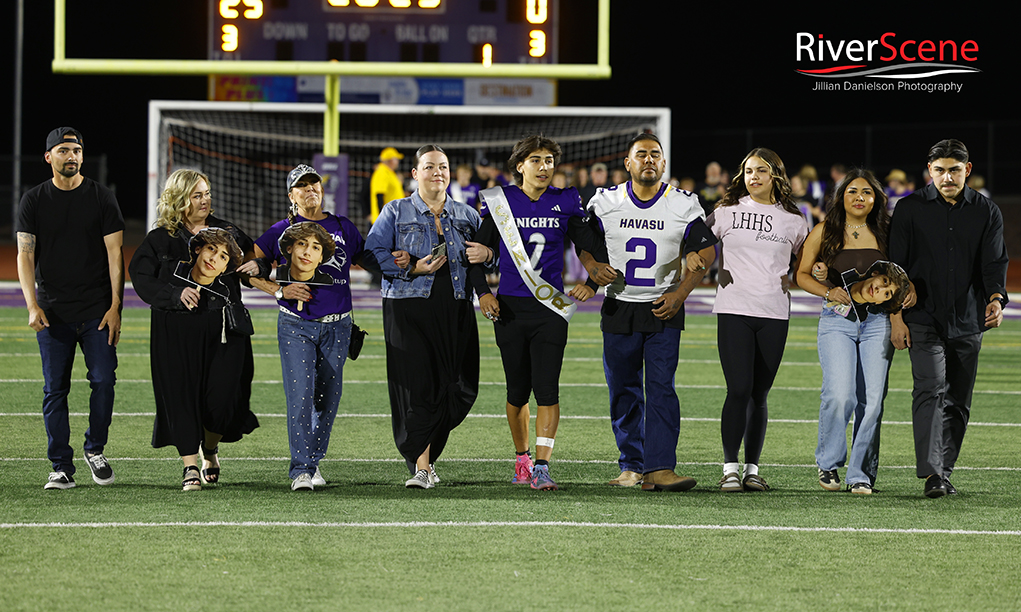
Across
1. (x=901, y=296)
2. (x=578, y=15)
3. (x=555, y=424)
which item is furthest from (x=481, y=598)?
(x=578, y=15)

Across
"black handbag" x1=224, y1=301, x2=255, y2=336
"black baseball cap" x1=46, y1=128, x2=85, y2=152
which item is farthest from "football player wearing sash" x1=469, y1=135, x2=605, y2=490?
"black baseball cap" x1=46, y1=128, x2=85, y2=152

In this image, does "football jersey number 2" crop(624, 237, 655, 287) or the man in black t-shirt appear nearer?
the man in black t-shirt

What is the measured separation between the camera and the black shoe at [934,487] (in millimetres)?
6238

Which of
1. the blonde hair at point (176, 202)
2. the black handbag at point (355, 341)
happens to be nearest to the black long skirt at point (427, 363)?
the black handbag at point (355, 341)

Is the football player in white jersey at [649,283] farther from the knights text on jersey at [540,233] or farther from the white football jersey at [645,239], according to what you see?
the knights text on jersey at [540,233]

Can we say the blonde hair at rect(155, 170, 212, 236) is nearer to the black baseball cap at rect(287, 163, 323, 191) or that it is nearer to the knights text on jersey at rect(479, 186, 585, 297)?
the black baseball cap at rect(287, 163, 323, 191)

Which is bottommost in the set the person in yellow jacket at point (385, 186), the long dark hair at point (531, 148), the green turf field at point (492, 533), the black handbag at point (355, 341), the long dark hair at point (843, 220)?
the green turf field at point (492, 533)

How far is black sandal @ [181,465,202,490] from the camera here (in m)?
6.25

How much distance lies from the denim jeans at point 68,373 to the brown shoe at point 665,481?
2.74m

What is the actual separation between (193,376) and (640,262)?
232cm

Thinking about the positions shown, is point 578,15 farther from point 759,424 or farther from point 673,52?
point 759,424

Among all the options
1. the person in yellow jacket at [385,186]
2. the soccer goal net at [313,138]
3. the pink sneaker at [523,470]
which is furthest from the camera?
the soccer goal net at [313,138]

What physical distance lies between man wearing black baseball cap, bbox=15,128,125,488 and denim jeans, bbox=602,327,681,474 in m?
2.55

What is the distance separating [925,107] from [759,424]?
111 feet
